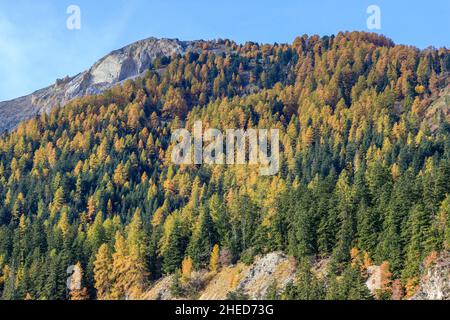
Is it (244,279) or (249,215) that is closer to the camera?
(244,279)

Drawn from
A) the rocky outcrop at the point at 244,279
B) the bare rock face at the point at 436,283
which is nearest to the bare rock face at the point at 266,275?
the rocky outcrop at the point at 244,279

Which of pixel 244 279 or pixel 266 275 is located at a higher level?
pixel 266 275

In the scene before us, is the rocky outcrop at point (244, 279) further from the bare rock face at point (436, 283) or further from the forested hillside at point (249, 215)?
the bare rock face at point (436, 283)

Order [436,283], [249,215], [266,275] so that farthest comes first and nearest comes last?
[249,215]
[266,275]
[436,283]

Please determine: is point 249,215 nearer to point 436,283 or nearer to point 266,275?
point 266,275

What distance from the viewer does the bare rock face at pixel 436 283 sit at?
71.4m

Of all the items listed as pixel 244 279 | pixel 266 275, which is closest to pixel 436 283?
pixel 266 275

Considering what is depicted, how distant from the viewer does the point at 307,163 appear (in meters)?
159

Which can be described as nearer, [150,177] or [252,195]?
[252,195]

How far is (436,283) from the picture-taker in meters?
72.7
